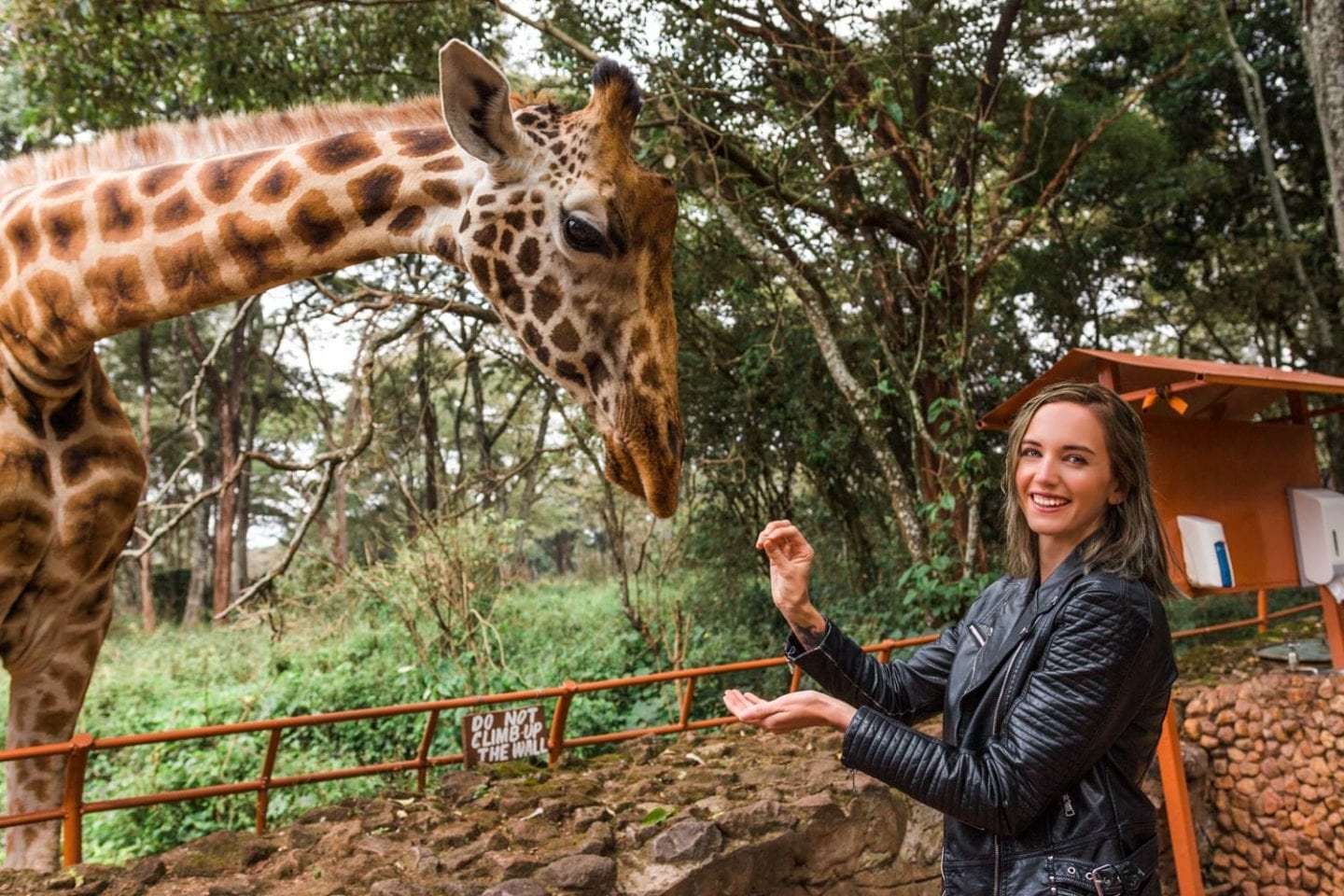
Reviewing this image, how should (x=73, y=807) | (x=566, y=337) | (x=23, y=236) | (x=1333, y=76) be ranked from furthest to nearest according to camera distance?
(x=1333, y=76), (x=73, y=807), (x=23, y=236), (x=566, y=337)

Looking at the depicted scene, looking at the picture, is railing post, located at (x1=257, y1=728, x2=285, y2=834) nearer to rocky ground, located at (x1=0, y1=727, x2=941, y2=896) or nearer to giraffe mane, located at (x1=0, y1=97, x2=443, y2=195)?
rocky ground, located at (x1=0, y1=727, x2=941, y2=896)

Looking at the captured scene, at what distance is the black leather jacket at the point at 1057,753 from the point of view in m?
1.45

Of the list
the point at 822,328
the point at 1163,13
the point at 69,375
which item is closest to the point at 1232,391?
the point at 822,328

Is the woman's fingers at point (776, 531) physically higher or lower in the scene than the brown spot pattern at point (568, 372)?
lower

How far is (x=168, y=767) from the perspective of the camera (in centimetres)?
602

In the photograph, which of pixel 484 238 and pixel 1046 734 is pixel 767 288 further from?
pixel 1046 734

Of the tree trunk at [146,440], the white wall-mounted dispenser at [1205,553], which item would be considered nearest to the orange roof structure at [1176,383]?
the white wall-mounted dispenser at [1205,553]

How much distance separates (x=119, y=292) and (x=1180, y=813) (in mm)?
4216

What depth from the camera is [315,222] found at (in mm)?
2182

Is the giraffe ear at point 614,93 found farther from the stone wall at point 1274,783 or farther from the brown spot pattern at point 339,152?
the stone wall at point 1274,783

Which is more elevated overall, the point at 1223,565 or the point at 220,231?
the point at 220,231

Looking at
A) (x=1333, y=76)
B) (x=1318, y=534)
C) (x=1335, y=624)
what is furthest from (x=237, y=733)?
(x=1333, y=76)

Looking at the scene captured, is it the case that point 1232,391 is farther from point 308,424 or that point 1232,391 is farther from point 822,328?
point 308,424

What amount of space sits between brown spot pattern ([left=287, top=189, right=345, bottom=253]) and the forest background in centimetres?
309
